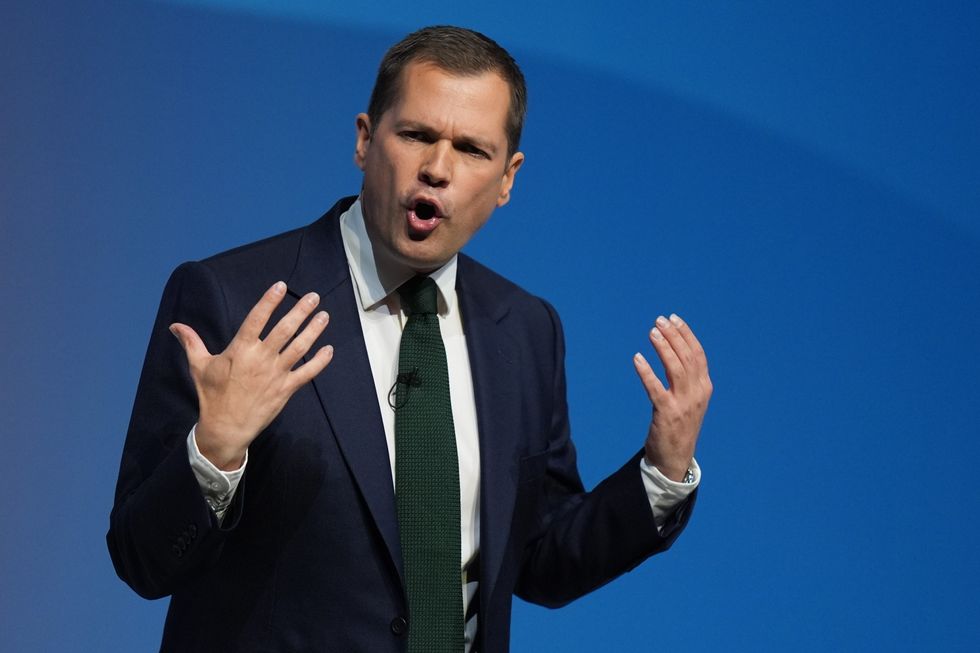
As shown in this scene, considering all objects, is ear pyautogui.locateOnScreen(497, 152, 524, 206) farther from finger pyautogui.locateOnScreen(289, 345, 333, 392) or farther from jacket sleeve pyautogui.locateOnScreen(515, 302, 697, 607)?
finger pyautogui.locateOnScreen(289, 345, 333, 392)

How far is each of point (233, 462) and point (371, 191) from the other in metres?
0.47

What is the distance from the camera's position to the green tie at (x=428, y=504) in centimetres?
182

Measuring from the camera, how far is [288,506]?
5.85 feet

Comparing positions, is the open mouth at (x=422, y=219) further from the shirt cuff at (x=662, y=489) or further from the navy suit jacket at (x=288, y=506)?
the shirt cuff at (x=662, y=489)

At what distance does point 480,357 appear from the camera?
6.62ft

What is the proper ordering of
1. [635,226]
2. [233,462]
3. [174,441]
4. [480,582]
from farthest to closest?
[635,226] → [480,582] → [174,441] → [233,462]

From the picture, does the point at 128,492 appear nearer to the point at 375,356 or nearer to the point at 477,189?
the point at 375,356

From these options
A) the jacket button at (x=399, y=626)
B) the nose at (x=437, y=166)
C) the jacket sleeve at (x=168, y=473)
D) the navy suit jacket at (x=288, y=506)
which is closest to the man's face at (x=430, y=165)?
the nose at (x=437, y=166)

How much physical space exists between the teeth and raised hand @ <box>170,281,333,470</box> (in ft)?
1.01

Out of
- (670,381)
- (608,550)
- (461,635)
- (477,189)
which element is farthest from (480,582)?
(477,189)

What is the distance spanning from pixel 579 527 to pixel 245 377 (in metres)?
0.64

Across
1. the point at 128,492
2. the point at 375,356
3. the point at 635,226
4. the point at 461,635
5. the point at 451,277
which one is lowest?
the point at 461,635

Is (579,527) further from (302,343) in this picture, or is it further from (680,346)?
(302,343)

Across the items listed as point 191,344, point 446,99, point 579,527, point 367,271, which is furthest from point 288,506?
point 446,99
